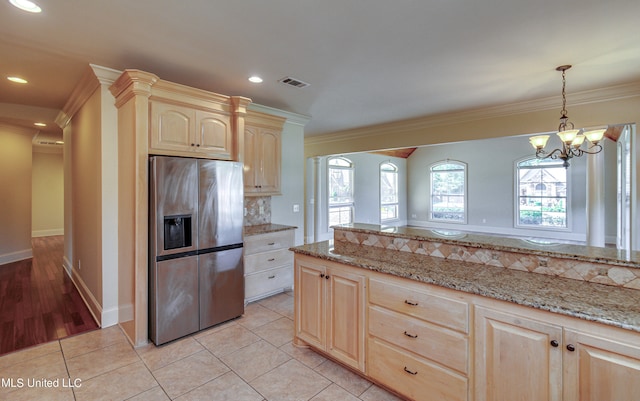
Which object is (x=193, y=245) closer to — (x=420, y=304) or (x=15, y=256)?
(x=420, y=304)

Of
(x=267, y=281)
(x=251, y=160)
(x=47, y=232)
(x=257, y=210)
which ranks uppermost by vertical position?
(x=251, y=160)

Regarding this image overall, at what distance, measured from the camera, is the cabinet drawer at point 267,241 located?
12.1 ft

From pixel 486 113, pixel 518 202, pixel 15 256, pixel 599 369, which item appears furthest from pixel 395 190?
pixel 15 256

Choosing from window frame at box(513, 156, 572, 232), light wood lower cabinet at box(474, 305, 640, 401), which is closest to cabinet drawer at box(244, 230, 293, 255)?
light wood lower cabinet at box(474, 305, 640, 401)

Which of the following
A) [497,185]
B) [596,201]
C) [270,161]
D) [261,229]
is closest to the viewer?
[261,229]

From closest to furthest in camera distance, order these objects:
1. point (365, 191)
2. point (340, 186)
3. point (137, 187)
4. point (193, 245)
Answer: point (137, 187) → point (193, 245) → point (340, 186) → point (365, 191)

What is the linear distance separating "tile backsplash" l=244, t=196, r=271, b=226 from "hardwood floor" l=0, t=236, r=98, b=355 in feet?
6.88

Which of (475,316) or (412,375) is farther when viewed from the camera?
(412,375)

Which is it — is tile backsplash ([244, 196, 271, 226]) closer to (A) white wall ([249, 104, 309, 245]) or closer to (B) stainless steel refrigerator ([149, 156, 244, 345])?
(A) white wall ([249, 104, 309, 245])

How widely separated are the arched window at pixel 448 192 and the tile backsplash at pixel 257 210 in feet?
26.3

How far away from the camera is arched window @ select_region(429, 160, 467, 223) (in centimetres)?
1027

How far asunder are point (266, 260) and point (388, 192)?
25.2 feet

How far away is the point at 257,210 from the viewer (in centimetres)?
446

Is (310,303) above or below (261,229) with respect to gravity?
below
